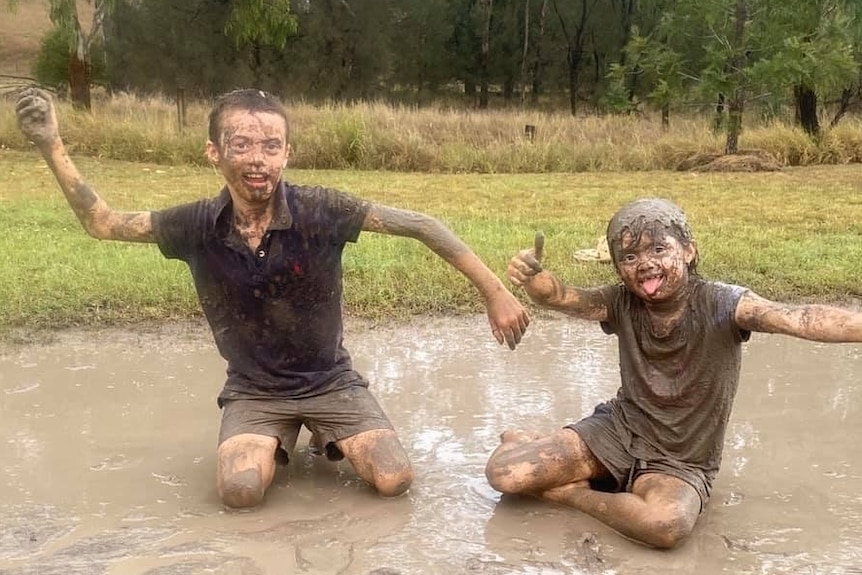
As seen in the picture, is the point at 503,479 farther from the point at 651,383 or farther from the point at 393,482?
the point at 651,383

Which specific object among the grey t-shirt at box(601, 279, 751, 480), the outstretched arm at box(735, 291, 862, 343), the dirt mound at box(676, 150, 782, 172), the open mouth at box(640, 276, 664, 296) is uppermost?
the dirt mound at box(676, 150, 782, 172)

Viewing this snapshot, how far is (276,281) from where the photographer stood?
365 centimetres

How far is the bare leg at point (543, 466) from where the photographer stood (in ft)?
11.2

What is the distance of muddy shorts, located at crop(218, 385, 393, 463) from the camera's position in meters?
3.67

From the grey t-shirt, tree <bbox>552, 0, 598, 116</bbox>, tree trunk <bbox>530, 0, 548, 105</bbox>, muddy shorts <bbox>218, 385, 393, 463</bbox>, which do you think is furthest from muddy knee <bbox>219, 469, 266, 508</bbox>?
tree <bbox>552, 0, 598, 116</bbox>

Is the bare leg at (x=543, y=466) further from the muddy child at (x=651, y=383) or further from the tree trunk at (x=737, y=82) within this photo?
the tree trunk at (x=737, y=82)

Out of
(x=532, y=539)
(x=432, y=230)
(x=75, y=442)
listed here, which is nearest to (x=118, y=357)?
(x=75, y=442)

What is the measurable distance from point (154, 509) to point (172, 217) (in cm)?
100

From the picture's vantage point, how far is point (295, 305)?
369cm

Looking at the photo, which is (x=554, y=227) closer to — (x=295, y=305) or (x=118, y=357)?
(x=118, y=357)

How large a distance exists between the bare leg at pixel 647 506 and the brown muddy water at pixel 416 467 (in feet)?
0.15

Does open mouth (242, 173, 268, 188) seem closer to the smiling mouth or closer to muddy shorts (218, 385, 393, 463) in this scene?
the smiling mouth

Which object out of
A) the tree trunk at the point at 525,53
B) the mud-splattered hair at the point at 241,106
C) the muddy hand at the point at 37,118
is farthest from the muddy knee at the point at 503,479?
the tree trunk at the point at 525,53

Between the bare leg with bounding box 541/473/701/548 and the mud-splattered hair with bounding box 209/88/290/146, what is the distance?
1.60m
